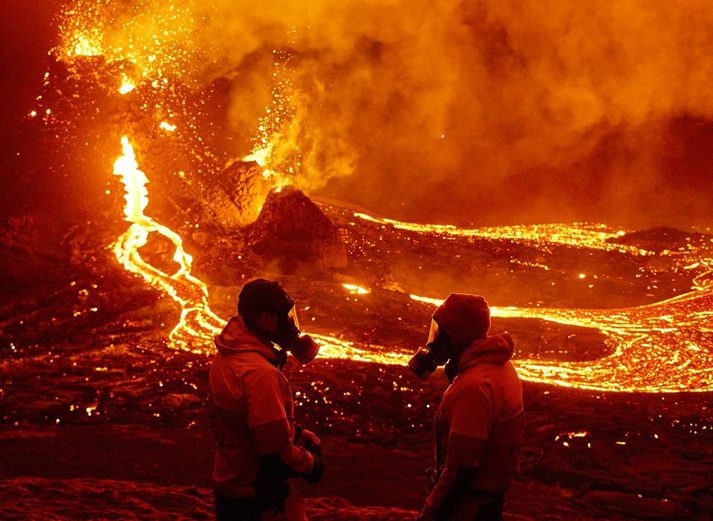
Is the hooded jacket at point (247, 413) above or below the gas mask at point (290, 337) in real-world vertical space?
below

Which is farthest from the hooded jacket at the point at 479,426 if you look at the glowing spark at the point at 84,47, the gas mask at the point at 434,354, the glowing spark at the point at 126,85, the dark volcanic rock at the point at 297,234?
the glowing spark at the point at 84,47

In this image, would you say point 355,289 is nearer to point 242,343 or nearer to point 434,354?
point 434,354

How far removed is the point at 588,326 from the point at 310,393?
5399 millimetres

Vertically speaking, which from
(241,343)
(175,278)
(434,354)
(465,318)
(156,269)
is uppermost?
(156,269)

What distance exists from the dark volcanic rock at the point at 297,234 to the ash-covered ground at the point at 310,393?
0.04m

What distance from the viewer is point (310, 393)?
7.70 metres

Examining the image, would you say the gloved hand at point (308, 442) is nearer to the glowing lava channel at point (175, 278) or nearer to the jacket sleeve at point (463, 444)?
the jacket sleeve at point (463, 444)

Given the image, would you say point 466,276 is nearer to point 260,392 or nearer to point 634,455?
point 634,455

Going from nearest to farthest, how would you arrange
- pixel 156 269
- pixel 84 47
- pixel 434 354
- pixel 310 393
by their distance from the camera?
pixel 434 354, pixel 310 393, pixel 156 269, pixel 84 47

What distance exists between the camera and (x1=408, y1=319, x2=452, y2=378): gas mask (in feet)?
10.8

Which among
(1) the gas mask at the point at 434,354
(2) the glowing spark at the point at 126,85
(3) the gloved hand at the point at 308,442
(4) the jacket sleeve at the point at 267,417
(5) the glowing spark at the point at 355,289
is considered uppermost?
(2) the glowing spark at the point at 126,85

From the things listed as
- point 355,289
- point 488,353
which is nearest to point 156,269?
point 355,289

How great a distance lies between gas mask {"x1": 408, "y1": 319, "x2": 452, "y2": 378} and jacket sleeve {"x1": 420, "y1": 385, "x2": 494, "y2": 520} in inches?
11.9

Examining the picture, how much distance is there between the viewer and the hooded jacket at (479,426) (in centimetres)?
293
